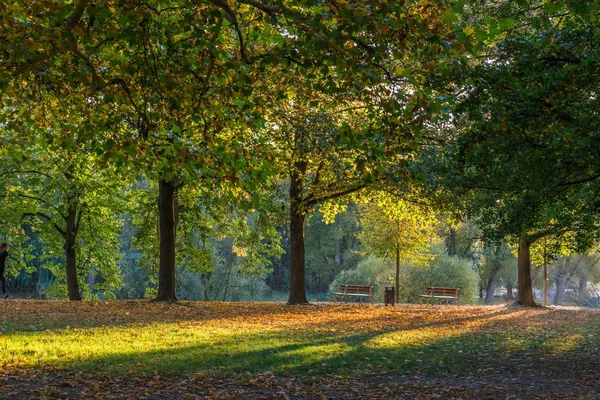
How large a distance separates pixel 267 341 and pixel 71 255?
18609 millimetres

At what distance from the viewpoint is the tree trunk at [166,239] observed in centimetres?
2342

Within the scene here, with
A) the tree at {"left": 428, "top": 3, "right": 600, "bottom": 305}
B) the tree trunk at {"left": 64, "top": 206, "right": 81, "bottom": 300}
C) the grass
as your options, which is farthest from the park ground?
the tree trunk at {"left": 64, "top": 206, "right": 81, "bottom": 300}

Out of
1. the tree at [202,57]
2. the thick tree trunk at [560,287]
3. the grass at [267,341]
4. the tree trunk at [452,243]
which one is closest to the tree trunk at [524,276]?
the grass at [267,341]

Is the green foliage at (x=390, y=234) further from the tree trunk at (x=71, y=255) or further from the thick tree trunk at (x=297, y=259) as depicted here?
the tree trunk at (x=71, y=255)

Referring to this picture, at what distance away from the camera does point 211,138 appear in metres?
9.92

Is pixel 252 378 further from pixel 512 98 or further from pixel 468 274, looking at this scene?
pixel 468 274

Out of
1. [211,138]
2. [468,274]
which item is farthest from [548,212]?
[468,274]

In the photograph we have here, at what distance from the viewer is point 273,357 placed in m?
12.7

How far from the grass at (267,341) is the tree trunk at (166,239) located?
3.12 feet

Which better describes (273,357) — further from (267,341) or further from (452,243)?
(452,243)

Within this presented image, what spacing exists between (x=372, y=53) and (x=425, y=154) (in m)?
15.3

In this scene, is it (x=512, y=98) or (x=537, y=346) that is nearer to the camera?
(x=512, y=98)

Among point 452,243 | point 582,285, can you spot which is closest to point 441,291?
point 452,243

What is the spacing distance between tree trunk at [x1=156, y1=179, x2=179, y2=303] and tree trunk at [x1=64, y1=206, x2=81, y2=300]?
8044 mm
